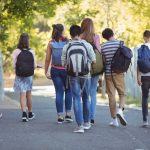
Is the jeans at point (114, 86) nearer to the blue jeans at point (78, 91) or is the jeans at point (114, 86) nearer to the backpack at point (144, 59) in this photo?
the backpack at point (144, 59)

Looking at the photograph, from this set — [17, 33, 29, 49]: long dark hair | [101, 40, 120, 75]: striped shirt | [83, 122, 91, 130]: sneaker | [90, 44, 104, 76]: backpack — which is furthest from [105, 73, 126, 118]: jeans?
[17, 33, 29, 49]: long dark hair

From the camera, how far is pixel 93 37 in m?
11.0

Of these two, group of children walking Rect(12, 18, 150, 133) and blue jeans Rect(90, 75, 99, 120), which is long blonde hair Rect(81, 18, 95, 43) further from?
blue jeans Rect(90, 75, 99, 120)

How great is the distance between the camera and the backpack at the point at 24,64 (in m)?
12.4

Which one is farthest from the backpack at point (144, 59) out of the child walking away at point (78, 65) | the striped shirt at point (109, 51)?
the child walking away at point (78, 65)

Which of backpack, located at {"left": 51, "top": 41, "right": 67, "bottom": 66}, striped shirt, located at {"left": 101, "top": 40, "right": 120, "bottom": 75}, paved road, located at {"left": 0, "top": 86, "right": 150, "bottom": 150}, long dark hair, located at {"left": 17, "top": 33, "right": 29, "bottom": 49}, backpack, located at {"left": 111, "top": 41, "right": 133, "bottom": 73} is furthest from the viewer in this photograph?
long dark hair, located at {"left": 17, "top": 33, "right": 29, "bottom": 49}

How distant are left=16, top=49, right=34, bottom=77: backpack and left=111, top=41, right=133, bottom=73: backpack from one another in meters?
1.99

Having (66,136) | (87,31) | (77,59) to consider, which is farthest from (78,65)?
(66,136)

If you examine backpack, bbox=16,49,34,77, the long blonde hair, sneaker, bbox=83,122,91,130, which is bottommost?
sneaker, bbox=83,122,91,130

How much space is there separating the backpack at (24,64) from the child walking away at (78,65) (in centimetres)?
193

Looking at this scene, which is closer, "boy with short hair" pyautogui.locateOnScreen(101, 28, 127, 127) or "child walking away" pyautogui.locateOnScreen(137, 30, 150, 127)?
"boy with short hair" pyautogui.locateOnScreen(101, 28, 127, 127)

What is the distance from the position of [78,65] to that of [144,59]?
1605mm

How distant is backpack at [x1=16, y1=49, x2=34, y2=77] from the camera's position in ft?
40.6

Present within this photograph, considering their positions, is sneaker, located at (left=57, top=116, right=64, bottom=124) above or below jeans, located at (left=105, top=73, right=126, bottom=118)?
below
